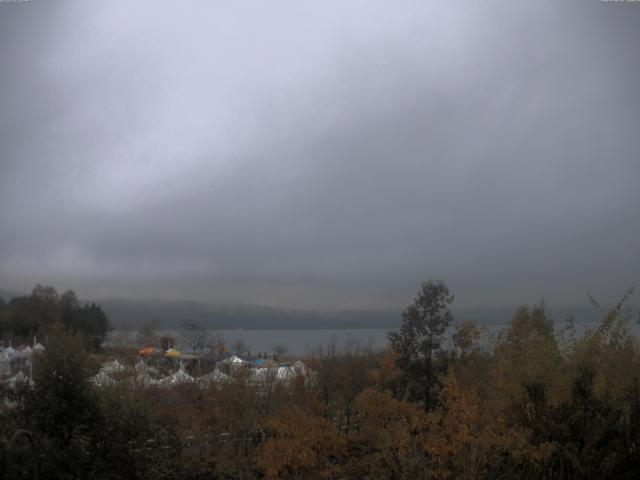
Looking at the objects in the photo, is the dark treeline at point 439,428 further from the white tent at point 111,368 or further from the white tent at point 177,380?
the white tent at point 177,380

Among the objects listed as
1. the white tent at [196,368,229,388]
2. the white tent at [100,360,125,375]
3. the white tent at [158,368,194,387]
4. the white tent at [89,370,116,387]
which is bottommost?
the white tent at [158,368,194,387]

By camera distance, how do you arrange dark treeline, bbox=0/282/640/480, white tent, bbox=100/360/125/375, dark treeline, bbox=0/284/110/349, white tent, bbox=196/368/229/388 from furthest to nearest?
dark treeline, bbox=0/284/110/349, white tent, bbox=196/368/229/388, white tent, bbox=100/360/125/375, dark treeline, bbox=0/282/640/480

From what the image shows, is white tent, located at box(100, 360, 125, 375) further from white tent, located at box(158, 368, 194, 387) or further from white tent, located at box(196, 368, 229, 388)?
white tent, located at box(196, 368, 229, 388)

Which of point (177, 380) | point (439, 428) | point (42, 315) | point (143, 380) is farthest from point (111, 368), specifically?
point (42, 315)

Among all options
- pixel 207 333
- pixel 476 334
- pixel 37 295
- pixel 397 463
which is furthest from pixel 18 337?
pixel 397 463

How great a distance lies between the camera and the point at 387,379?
98.6ft

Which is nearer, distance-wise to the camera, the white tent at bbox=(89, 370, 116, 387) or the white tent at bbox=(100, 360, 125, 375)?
the white tent at bbox=(89, 370, 116, 387)

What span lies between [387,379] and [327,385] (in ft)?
14.2

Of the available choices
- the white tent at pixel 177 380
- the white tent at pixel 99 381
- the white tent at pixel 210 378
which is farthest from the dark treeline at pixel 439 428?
the white tent at pixel 177 380

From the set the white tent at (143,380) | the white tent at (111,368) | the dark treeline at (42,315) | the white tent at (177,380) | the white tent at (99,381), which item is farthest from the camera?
the dark treeline at (42,315)

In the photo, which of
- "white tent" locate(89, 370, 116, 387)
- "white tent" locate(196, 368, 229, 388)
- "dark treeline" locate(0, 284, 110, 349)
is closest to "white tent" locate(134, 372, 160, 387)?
"white tent" locate(196, 368, 229, 388)

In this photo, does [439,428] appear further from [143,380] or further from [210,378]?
[143,380]

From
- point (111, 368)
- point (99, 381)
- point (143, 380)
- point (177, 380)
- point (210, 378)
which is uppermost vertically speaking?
point (99, 381)

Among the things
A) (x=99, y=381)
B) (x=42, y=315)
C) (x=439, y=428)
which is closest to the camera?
(x=439, y=428)
